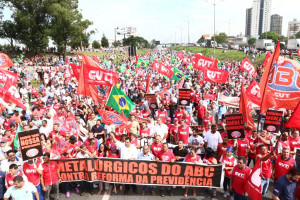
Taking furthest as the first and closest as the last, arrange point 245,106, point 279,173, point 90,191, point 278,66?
point 245,106 → point 278,66 → point 90,191 → point 279,173

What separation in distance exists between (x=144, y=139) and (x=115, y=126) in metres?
1.23

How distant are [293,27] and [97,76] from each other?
8809 inches

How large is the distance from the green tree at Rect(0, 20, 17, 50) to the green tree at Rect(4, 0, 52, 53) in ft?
1.83

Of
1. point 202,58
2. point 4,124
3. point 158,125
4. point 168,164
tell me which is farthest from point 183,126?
point 202,58

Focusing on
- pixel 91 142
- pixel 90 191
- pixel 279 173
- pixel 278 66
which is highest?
pixel 278 66

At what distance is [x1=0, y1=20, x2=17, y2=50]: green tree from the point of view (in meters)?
50.4

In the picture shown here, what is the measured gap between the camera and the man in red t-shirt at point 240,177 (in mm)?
5688

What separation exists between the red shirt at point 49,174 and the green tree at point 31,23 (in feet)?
158

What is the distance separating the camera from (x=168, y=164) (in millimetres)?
6602

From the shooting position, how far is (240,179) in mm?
5715

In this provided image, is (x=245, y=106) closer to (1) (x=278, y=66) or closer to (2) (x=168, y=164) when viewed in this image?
(1) (x=278, y=66)

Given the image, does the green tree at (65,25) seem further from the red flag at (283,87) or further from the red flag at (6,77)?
the red flag at (283,87)

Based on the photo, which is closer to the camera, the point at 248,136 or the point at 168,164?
the point at 168,164

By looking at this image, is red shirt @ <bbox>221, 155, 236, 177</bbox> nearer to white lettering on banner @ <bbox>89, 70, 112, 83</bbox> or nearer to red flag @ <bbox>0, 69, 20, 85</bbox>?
white lettering on banner @ <bbox>89, 70, 112, 83</bbox>
